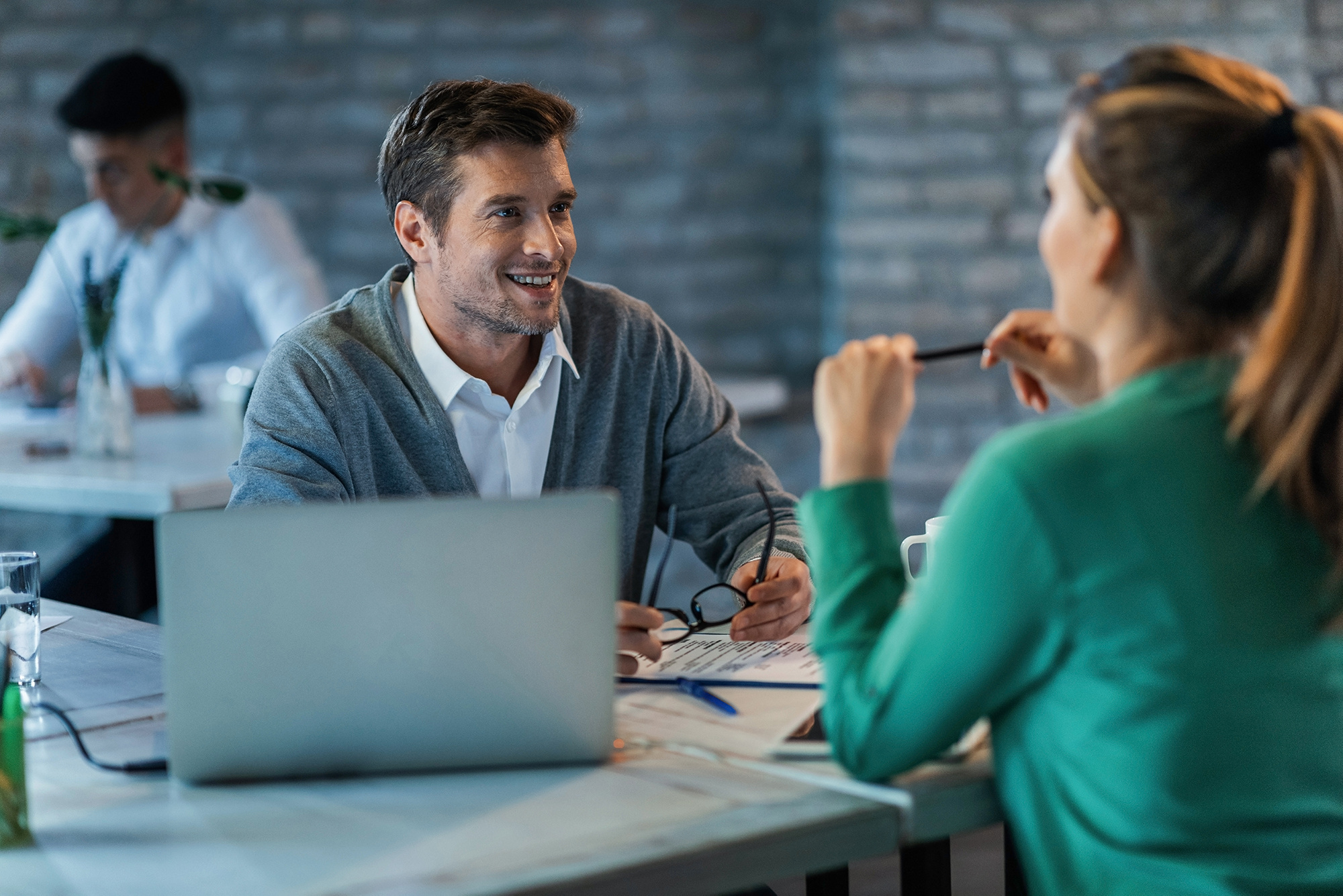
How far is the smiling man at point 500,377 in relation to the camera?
151cm

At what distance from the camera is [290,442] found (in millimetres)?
1445

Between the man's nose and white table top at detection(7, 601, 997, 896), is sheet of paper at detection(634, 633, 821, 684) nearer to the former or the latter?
white table top at detection(7, 601, 997, 896)

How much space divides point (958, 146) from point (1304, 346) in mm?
2783

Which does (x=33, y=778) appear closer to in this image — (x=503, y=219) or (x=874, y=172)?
(x=503, y=219)

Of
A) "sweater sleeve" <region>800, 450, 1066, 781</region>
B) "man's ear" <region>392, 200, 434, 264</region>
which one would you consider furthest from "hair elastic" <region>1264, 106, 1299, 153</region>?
"man's ear" <region>392, 200, 434, 264</region>

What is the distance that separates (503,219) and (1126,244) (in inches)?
34.2

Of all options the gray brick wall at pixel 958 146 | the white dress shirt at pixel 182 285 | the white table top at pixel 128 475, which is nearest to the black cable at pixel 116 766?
the white table top at pixel 128 475

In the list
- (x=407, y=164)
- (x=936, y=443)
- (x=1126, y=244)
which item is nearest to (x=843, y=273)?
(x=936, y=443)

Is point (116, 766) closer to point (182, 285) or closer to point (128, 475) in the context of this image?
point (128, 475)

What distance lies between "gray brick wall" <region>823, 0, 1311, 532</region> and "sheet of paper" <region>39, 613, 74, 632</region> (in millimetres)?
2413

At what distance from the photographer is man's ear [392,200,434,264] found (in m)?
1.68

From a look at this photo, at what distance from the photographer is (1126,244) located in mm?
939

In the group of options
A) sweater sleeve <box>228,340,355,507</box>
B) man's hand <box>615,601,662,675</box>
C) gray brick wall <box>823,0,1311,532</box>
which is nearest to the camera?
man's hand <box>615,601,662,675</box>

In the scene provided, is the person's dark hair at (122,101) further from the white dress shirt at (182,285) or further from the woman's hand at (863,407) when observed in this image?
the woman's hand at (863,407)
